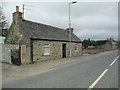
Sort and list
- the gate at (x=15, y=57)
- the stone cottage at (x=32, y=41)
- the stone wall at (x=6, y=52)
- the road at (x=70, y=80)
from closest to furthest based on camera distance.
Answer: the road at (x=70, y=80) → the gate at (x=15, y=57) → the stone wall at (x=6, y=52) → the stone cottage at (x=32, y=41)

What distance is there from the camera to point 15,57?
18.0 metres

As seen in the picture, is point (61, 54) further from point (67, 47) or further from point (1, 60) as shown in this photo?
point (1, 60)

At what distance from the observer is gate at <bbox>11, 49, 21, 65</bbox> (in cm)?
1786

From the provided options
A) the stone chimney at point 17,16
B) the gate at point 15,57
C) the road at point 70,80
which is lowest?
the road at point 70,80

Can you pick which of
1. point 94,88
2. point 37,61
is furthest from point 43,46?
point 94,88

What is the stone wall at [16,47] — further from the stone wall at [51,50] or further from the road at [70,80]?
the road at [70,80]

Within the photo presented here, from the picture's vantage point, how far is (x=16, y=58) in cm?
1798

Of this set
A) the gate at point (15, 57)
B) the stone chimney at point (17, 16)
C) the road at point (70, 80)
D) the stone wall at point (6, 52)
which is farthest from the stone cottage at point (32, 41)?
the road at point (70, 80)

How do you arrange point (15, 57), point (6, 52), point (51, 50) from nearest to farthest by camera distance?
point (15, 57), point (6, 52), point (51, 50)

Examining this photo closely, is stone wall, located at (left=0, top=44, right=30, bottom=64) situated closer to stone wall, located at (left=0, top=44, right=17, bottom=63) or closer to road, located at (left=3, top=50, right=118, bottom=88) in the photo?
stone wall, located at (left=0, top=44, right=17, bottom=63)

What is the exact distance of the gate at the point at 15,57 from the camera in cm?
1786

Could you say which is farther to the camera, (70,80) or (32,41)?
(32,41)

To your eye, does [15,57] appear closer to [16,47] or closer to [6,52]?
[16,47]

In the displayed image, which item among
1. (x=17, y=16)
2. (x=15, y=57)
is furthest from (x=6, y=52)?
(x=17, y=16)
